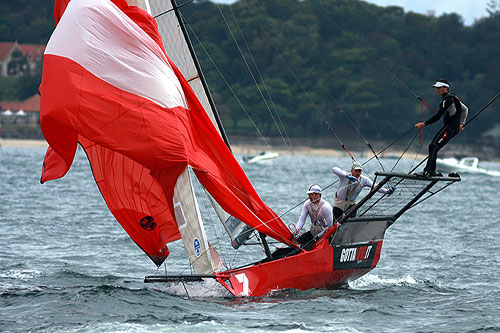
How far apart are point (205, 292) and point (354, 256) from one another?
2218mm

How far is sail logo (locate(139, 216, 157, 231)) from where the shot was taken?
1189cm

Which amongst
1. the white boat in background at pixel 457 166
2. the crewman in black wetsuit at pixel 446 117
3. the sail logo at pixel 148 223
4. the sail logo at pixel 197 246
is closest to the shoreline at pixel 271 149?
the white boat in background at pixel 457 166

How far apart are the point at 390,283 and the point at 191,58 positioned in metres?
4.66

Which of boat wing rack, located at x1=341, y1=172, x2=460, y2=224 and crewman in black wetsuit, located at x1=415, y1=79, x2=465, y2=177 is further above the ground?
crewman in black wetsuit, located at x1=415, y1=79, x2=465, y2=177

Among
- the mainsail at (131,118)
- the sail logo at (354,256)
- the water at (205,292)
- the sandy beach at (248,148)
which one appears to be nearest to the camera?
the water at (205,292)

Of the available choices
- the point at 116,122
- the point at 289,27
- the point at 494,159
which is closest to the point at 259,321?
the point at 116,122

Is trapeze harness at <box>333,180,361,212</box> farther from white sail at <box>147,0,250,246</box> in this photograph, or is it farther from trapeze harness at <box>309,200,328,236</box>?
white sail at <box>147,0,250,246</box>

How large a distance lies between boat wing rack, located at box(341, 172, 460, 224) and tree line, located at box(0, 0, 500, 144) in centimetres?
6637

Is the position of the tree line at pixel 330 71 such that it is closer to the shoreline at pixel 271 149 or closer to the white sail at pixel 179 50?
the shoreline at pixel 271 149

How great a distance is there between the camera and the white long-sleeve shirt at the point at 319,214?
11867 mm

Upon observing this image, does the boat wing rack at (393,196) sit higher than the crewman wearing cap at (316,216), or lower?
higher

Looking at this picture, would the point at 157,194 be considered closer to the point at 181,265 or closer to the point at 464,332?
the point at 181,265

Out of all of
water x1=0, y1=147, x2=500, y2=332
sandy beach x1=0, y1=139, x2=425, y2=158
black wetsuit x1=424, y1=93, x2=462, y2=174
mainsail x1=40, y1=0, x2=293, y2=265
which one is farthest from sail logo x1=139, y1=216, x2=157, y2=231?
sandy beach x1=0, y1=139, x2=425, y2=158

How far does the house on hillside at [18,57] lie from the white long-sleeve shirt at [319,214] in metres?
87.1
